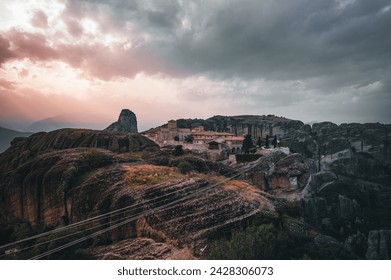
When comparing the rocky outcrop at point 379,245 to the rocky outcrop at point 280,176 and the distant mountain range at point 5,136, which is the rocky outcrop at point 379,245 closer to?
the rocky outcrop at point 280,176

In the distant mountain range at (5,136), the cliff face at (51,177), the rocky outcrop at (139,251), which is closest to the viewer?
the rocky outcrop at (139,251)

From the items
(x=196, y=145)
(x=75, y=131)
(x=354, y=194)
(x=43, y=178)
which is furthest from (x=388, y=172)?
(x=43, y=178)

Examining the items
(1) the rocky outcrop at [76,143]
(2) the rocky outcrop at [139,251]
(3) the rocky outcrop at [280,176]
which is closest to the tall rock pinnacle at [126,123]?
(1) the rocky outcrop at [76,143]

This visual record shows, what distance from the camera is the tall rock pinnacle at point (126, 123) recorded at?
12950 centimetres

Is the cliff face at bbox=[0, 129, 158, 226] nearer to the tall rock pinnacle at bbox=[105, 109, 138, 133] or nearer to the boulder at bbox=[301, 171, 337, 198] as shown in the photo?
the boulder at bbox=[301, 171, 337, 198]

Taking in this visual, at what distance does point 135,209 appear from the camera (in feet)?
91.8

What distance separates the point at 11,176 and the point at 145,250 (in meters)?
28.8

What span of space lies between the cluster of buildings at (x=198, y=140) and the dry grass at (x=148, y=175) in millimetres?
33477

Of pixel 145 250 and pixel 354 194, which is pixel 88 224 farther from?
pixel 354 194

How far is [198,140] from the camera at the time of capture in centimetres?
7962

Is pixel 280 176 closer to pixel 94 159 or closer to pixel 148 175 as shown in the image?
pixel 148 175

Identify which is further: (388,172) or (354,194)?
(388,172)

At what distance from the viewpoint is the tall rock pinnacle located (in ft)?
425

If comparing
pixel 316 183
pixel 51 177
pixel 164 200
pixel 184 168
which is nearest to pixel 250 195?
pixel 164 200
